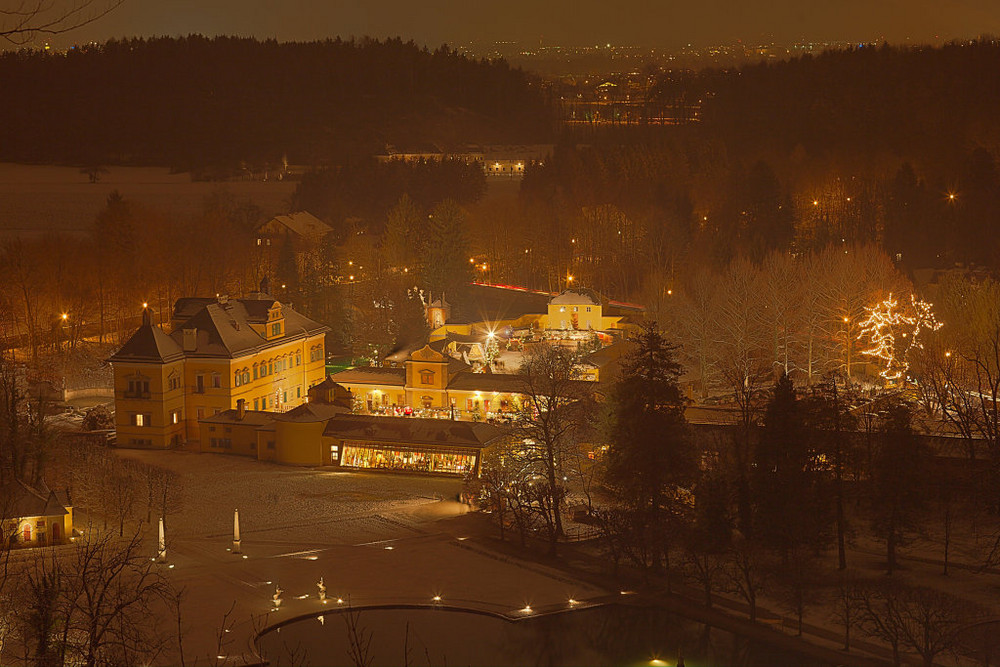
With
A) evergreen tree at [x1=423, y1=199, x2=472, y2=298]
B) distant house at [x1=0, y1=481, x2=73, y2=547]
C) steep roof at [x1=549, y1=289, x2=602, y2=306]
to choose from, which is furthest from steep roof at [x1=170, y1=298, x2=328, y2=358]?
evergreen tree at [x1=423, y1=199, x2=472, y2=298]

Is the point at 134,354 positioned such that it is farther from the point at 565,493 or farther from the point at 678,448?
the point at 678,448

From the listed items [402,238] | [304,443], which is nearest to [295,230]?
[402,238]

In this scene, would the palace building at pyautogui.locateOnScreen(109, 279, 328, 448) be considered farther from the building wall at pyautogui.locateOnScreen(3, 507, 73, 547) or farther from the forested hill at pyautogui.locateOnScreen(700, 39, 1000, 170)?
the forested hill at pyautogui.locateOnScreen(700, 39, 1000, 170)

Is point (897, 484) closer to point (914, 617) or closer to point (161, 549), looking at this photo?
point (914, 617)

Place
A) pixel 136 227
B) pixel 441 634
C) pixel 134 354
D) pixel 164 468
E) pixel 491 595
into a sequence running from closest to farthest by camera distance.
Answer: pixel 441 634, pixel 491 595, pixel 164 468, pixel 134 354, pixel 136 227

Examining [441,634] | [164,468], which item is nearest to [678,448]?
[441,634]
